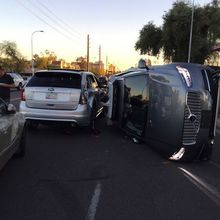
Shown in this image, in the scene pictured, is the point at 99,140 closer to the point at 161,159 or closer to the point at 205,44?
the point at 161,159

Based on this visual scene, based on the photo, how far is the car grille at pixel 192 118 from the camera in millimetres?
6961

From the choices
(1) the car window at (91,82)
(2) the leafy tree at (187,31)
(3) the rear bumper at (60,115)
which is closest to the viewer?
(3) the rear bumper at (60,115)

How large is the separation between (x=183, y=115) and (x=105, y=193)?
7.37ft

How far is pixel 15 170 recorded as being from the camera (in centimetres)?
661

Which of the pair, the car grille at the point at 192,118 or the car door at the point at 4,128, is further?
the car grille at the point at 192,118

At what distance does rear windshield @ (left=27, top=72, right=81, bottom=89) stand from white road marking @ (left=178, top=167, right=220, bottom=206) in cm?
419

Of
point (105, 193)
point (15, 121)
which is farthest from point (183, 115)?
point (15, 121)

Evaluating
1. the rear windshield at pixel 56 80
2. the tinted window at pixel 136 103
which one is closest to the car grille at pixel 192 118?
the tinted window at pixel 136 103

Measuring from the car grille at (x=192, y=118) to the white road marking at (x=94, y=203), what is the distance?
2.00 meters

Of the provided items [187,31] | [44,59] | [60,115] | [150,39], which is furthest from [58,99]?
[44,59]

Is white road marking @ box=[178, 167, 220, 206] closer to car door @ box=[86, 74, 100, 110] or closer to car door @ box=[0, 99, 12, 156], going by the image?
car door @ box=[0, 99, 12, 156]

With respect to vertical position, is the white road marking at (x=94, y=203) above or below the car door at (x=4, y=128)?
below

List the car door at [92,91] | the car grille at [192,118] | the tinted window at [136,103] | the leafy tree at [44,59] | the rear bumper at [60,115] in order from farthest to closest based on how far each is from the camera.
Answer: the leafy tree at [44,59]
the car door at [92,91]
the rear bumper at [60,115]
the tinted window at [136,103]
the car grille at [192,118]

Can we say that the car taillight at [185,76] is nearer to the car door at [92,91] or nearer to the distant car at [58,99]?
the distant car at [58,99]
